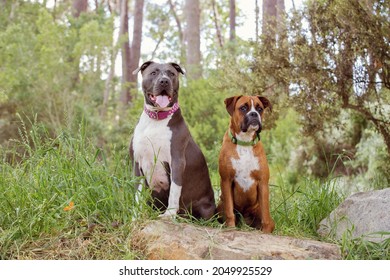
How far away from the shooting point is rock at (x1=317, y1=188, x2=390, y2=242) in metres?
4.47

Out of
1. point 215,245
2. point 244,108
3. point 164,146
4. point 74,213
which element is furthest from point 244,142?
point 74,213

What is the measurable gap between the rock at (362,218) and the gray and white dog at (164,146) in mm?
1310

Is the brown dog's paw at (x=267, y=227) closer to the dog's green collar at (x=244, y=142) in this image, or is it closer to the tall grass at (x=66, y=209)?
the dog's green collar at (x=244, y=142)

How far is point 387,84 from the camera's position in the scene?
6.13 m

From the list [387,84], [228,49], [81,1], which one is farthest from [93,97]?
[387,84]

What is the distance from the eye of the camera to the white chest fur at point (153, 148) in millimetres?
4445

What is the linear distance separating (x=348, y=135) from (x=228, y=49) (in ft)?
30.3

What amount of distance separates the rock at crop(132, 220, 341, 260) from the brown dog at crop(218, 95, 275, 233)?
1.54 ft

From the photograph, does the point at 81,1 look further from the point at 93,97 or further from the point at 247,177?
the point at 247,177

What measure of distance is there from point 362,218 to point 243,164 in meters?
1.14

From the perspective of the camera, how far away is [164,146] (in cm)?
445

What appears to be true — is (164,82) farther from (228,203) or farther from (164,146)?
(228,203)

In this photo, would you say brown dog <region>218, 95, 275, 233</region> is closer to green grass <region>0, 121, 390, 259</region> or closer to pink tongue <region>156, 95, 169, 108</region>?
green grass <region>0, 121, 390, 259</region>

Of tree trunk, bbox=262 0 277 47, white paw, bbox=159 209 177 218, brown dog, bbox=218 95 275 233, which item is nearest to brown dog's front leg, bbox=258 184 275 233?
brown dog, bbox=218 95 275 233
